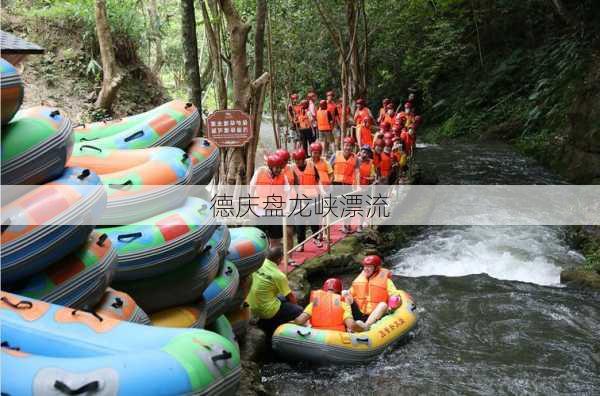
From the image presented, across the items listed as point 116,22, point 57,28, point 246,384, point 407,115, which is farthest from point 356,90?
point 246,384

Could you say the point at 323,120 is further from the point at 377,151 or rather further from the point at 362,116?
the point at 377,151

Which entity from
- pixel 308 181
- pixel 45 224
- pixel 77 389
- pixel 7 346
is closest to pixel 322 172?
pixel 308 181

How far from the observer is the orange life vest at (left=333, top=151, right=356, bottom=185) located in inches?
416

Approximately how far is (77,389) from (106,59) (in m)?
10.8

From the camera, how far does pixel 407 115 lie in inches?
643

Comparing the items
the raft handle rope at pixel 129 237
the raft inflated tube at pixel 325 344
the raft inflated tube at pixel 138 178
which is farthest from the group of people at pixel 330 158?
the raft handle rope at pixel 129 237

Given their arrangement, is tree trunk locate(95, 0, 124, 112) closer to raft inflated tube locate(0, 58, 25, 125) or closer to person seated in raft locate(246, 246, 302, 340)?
person seated in raft locate(246, 246, 302, 340)

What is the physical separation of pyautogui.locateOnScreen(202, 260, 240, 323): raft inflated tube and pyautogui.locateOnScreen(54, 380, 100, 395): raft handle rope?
114 inches

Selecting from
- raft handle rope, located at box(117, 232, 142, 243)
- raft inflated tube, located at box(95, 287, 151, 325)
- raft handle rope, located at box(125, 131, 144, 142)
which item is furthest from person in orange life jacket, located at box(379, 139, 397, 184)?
raft inflated tube, located at box(95, 287, 151, 325)

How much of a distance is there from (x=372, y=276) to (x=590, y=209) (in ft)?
22.4

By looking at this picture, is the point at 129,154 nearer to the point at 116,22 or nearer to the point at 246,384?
the point at 246,384

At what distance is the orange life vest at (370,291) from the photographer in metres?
7.77

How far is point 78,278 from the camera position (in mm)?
3797

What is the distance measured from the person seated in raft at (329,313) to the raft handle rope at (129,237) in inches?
119
